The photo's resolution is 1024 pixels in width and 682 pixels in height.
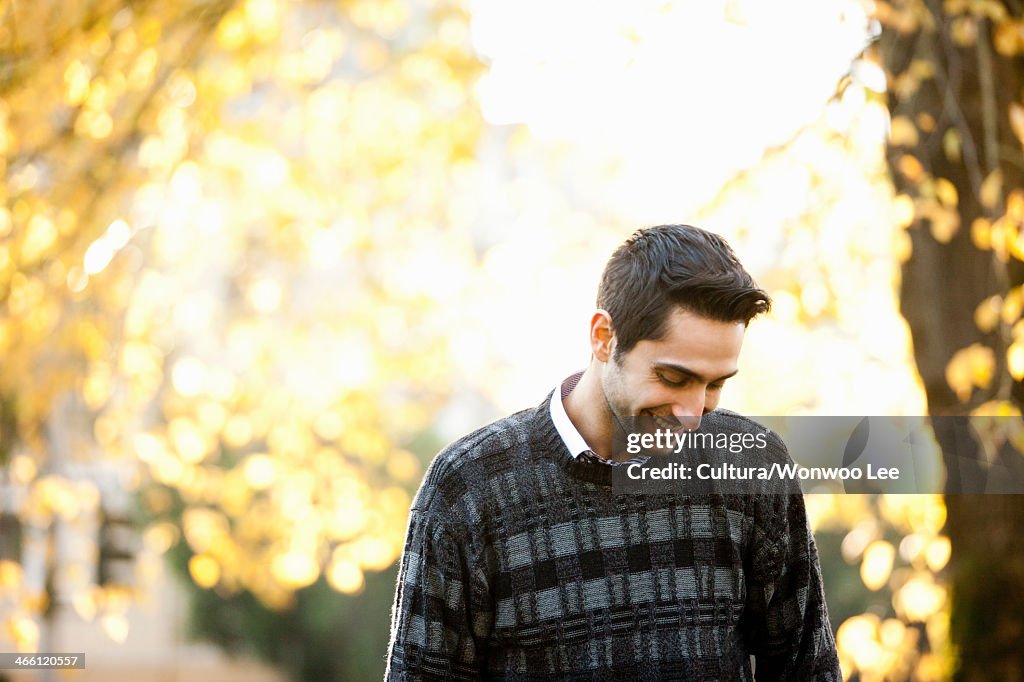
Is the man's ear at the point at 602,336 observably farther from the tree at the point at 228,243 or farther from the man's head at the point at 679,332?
the tree at the point at 228,243

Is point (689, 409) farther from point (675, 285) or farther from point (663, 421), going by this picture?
point (675, 285)

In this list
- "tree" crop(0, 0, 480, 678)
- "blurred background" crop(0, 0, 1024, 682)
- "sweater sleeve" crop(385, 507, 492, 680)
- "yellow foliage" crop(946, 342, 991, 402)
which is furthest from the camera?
"tree" crop(0, 0, 480, 678)

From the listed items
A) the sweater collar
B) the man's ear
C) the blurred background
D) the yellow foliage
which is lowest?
the sweater collar

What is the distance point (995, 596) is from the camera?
287cm

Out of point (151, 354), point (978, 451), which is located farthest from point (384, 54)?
point (978, 451)

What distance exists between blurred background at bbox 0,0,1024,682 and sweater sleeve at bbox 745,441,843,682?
3.88 ft

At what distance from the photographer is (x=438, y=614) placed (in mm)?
Answer: 1649

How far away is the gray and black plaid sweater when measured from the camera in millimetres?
1655

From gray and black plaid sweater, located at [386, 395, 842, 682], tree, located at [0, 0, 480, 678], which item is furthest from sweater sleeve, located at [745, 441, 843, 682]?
tree, located at [0, 0, 480, 678]

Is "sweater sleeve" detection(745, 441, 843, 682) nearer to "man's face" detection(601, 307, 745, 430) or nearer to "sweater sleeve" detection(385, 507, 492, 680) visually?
"man's face" detection(601, 307, 745, 430)

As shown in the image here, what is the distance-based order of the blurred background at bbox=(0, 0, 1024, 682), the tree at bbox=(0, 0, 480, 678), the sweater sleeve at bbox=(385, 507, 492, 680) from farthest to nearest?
the tree at bbox=(0, 0, 480, 678) < the blurred background at bbox=(0, 0, 1024, 682) < the sweater sleeve at bbox=(385, 507, 492, 680)

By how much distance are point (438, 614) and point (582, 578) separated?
24 centimetres

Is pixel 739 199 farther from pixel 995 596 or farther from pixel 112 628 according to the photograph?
pixel 112 628

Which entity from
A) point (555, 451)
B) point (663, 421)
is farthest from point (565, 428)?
point (663, 421)
